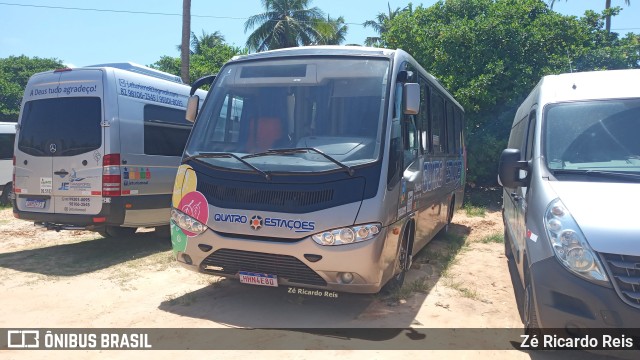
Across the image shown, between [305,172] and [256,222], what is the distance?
690 mm

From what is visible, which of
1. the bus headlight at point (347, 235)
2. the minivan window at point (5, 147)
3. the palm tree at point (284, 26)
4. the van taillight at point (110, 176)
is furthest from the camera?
the palm tree at point (284, 26)

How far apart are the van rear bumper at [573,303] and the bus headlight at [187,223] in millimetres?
3180

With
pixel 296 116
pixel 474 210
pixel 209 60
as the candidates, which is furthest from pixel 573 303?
pixel 209 60

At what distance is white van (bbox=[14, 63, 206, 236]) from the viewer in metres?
7.21

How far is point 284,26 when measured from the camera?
29.0m

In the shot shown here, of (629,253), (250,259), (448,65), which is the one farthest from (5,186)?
(629,253)

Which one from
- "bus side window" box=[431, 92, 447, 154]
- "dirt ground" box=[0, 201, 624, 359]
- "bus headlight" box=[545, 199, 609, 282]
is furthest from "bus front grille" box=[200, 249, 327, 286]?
"bus side window" box=[431, 92, 447, 154]

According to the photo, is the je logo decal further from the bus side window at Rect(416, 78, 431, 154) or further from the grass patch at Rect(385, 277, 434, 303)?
the bus side window at Rect(416, 78, 431, 154)

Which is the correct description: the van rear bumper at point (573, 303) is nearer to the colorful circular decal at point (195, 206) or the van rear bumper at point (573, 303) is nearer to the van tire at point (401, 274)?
the van tire at point (401, 274)

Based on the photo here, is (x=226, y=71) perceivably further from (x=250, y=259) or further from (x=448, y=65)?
(x=448, y=65)

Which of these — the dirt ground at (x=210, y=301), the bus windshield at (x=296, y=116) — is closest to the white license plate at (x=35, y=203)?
the dirt ground at (x=210, y=301)

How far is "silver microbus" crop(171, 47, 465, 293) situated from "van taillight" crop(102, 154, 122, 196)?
7.08 ft

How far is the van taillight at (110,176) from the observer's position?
282 inches

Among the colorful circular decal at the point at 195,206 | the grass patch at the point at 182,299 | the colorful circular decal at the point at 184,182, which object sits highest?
the colorful circular decal at the point at 184,182
